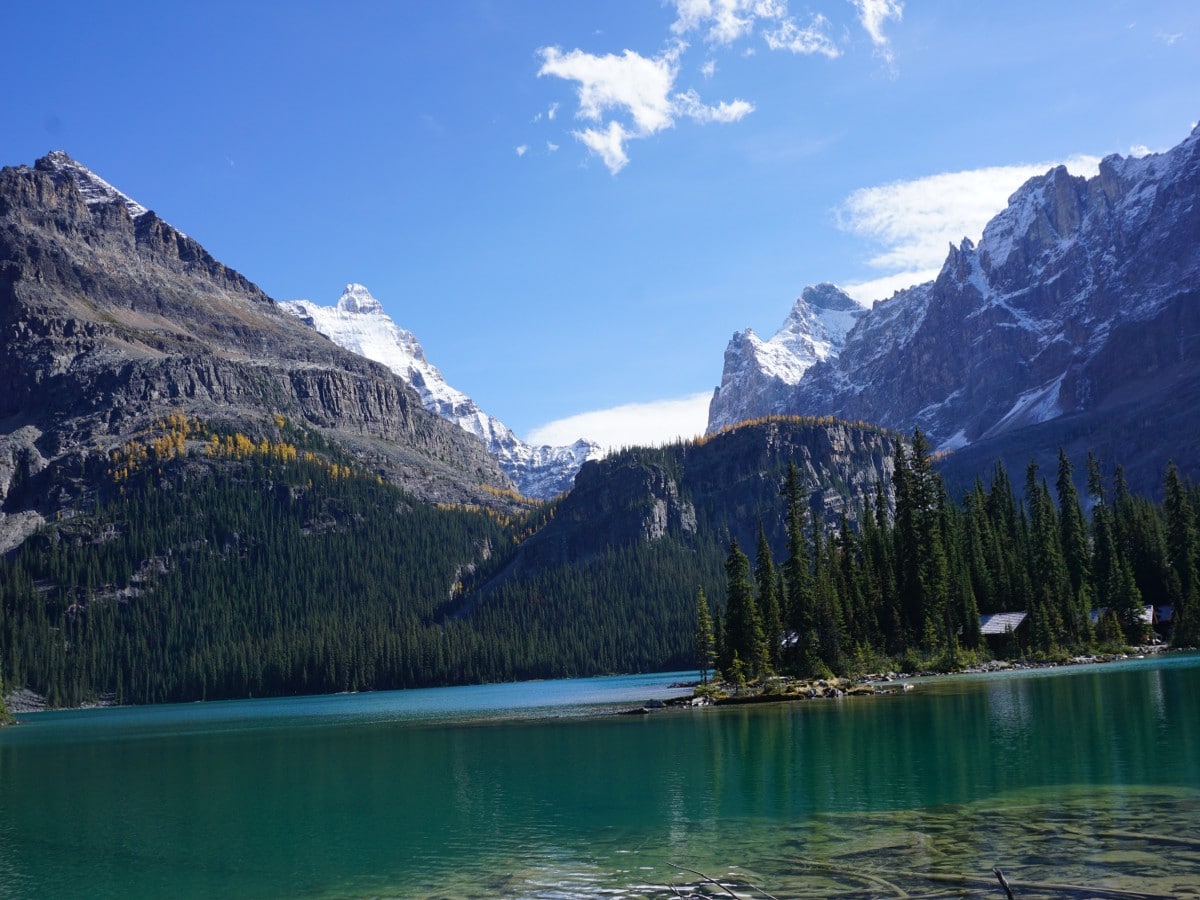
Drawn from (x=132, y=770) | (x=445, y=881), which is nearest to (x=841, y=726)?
(x=445, y=881)

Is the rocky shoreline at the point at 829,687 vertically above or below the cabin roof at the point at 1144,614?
below

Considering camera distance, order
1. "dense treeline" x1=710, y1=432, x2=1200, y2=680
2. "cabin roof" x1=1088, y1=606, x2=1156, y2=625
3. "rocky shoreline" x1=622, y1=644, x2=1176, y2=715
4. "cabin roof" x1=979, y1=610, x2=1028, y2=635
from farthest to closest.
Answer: "cabin roof" x1=1088, y1=606, x2=1156, y2=625 → "cabin roof" x1=979, y1=610, x2=1028, y2=635 → "dense treeline" x1=710, y1=432, x2=1200, y2=680 → "rocky shoreline" x1=622, y1=644, x2=1176, y2=715

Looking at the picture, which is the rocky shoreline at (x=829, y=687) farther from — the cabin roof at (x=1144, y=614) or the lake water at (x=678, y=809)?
the lake water at (x=678, y=809)

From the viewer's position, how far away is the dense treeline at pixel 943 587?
110000mm

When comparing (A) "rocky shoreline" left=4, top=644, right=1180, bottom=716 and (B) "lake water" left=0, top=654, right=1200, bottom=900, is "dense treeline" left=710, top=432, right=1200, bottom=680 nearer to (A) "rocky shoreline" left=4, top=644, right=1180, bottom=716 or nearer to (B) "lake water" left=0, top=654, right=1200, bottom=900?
(A) "rocky shoreline" left=4, top=644, right=1180, bottom=716

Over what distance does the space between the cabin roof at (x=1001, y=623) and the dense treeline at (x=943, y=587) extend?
999 millimetres

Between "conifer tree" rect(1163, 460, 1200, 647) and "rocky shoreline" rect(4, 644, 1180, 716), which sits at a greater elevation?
"conifer tree" rect(1163, 460, 1200, 647)

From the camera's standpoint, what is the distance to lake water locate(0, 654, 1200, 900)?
87.8 ft

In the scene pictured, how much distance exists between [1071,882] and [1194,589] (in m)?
109

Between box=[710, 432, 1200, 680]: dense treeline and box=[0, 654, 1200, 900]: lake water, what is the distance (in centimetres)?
3578

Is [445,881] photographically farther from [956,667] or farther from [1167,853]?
[956,667]

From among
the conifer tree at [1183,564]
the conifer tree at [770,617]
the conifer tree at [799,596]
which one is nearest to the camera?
the conifer tree at [799,596]

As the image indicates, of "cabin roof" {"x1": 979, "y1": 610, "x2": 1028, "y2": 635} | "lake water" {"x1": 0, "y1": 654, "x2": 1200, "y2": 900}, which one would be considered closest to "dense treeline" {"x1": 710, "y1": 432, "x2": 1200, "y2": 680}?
"cabin roof" {"x1": 979, "y1": 610, "x2": 1028, "y2": 635}

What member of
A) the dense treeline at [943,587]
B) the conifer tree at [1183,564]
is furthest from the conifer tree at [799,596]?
the conifer tree at [1183,564]
